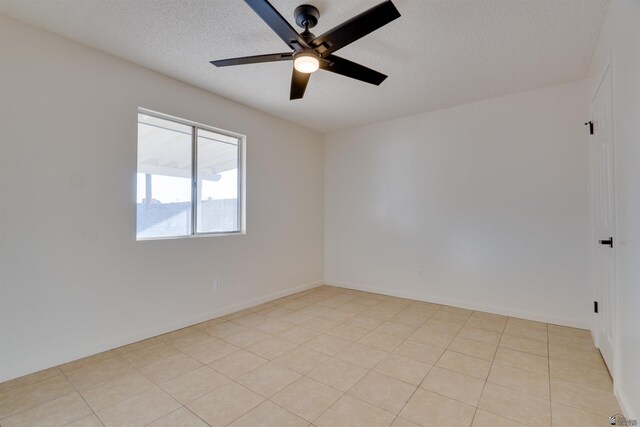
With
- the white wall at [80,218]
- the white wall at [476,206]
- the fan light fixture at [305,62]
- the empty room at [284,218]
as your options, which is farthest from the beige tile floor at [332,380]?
the fan light fixture at [305,62]

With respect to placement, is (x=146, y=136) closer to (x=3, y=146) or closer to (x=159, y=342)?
(x=3, y=146)

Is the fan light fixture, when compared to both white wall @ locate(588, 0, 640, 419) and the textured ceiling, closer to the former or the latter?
the textured ceiling

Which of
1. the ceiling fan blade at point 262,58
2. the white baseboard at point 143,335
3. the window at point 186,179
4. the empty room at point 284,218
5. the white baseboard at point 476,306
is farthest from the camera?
the white baseboard at point 476,306

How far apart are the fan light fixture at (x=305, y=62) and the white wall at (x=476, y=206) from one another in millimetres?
2571

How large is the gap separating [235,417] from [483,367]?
6.14 ft

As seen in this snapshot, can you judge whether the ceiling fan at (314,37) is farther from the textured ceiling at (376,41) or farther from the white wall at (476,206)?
the white wall at (476,206)

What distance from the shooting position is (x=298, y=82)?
235 centimetres

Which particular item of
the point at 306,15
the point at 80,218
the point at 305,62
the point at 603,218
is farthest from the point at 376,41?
the point at 80,218

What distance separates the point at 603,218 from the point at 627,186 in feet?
3.06

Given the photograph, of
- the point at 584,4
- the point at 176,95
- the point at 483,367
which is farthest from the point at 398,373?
the point at 176,95

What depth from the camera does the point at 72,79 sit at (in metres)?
2.42

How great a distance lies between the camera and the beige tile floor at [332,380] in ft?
5.72

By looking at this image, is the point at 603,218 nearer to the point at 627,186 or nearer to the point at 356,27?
the point at 627,186

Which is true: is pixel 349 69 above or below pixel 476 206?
above
